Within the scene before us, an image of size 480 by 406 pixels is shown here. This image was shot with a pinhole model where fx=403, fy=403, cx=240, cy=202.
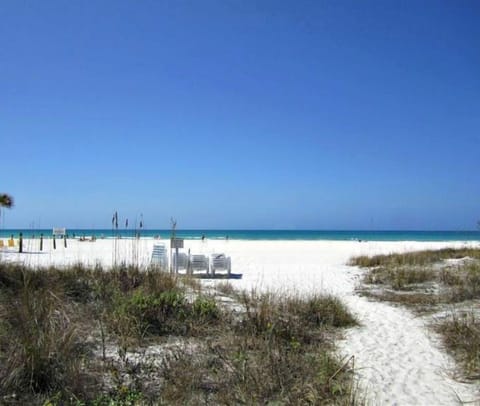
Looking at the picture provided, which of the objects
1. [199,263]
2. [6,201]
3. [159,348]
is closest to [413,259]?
[199,263]

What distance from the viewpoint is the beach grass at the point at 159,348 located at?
11.0ft

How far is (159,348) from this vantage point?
4.57m

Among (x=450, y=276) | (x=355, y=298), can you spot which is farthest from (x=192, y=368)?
(x=450, y=276)

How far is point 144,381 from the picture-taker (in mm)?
3686

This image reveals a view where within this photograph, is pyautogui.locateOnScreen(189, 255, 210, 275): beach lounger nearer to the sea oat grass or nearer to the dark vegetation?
the dark vegetation

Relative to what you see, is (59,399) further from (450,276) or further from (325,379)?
(450,276)

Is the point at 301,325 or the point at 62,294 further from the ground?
the point at 62,294

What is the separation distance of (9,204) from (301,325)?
17.0 meters

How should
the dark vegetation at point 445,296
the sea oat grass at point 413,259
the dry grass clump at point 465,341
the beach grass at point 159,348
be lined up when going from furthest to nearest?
the sea oat grass at point 413,259, the dark vegetation at point 445,296, the dry grass clump at point 465,341, the beach grass at point 159,348

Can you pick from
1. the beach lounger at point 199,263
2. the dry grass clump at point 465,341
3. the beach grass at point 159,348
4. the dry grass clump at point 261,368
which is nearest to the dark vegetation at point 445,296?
the dry grass clump at point 465,341

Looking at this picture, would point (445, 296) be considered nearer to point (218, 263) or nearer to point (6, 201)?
point (218, 263)

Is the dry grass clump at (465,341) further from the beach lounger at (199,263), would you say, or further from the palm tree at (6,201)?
the palm tree at (6,201)

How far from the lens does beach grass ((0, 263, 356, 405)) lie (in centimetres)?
334

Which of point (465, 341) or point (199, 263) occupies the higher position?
point (199, 263)
